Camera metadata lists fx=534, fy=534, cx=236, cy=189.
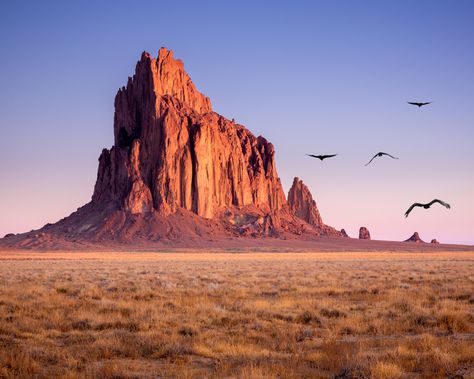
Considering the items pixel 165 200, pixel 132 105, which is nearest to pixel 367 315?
pixel 165 200

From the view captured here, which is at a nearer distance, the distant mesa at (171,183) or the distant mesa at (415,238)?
the distant mesa at (171,183)

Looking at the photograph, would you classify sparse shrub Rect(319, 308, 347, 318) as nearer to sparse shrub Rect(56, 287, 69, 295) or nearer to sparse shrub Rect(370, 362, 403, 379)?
sparse shrub Rect(370, 362, 403, 379)

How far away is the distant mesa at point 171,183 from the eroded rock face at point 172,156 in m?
0.30

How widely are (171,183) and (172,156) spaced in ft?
29.2

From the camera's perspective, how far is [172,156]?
503ft

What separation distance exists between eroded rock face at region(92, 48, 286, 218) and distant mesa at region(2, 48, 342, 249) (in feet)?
0.97

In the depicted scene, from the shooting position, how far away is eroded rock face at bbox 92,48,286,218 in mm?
150425

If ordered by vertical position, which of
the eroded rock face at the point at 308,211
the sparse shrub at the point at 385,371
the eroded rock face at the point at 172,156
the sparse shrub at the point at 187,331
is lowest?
the sparse shrub at the point at 187,331

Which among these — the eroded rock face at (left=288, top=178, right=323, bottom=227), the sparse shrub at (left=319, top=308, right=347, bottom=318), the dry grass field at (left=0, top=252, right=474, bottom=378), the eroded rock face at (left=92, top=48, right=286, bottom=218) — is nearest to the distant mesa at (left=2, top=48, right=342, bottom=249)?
the eroded rock face at (left=92, top=48, right=286, bottom=218)

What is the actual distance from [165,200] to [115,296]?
413 ft

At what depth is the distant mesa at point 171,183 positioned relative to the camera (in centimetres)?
13888

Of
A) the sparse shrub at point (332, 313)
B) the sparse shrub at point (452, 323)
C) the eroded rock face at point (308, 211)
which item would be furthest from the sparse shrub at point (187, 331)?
the eroded rock face at point (308, 211)

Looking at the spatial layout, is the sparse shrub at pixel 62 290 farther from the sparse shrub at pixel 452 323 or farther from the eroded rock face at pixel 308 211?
the eroded rock face at pixel 308 211

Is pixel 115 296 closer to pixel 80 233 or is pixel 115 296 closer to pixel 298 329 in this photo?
pixel 298 329
